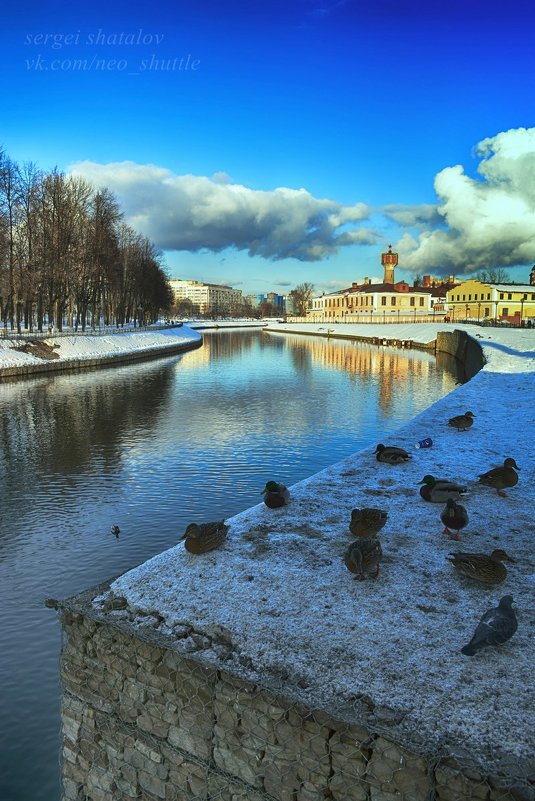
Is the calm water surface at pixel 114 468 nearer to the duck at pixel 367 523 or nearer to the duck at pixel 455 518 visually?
the duck at pixel 367 523

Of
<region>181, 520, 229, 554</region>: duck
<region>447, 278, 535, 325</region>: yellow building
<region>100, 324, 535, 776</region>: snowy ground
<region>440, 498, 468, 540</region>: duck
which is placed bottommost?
<region>100, 324, 535, 776</region>: snowy ground

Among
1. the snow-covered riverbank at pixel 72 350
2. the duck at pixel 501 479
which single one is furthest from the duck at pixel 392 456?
the snow-covered riverbank at pixel 72 350

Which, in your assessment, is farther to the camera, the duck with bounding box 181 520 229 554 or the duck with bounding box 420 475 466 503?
the duck with bounding box 420 475 466 503

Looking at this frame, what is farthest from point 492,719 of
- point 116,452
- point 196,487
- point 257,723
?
point 116,452

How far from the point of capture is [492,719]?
191 inches

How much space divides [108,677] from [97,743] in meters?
0.87

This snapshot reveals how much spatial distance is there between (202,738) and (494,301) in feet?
449

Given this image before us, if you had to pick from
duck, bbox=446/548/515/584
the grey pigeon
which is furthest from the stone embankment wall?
the grey pigeon

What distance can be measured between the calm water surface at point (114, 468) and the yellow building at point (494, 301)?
95.5m

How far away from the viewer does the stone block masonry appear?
4.64m

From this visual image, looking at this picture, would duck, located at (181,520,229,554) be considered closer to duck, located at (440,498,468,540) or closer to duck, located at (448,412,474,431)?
duck, located at (440,498,468,540)

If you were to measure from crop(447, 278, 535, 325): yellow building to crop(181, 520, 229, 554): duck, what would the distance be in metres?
127

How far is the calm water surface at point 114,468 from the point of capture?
8617 mm

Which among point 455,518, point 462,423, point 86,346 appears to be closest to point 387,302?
point 86,346
